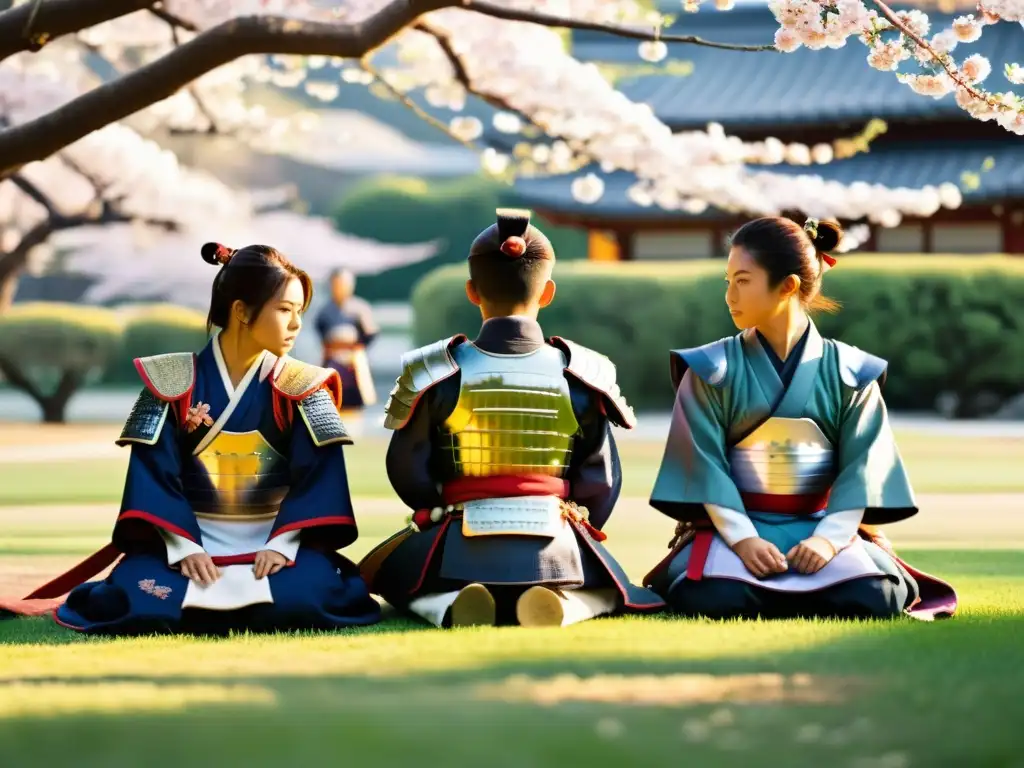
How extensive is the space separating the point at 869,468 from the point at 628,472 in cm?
670

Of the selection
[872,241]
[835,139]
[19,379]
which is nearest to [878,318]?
[872,241]

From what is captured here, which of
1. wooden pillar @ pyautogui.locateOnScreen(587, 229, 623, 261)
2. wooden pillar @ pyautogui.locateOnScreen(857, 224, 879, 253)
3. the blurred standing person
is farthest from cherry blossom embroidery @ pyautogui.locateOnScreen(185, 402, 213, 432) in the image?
wooden pillar @ pyautogui.locateOnScreen(587, 229, 623, 261)

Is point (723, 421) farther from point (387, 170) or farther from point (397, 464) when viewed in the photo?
point (387, 170)

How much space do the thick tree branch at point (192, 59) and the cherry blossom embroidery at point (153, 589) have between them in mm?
1907

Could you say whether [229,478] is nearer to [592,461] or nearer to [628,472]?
[592,461]

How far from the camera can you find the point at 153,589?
4578 millimetres

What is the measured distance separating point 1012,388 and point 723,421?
15214 millimetres

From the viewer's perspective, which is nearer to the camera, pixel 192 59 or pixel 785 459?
pixel 785 459

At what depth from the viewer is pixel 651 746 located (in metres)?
2.92

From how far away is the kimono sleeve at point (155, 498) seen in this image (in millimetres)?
4617

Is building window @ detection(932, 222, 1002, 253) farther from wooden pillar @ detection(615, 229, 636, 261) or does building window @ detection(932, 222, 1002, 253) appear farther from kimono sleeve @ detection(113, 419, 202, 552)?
kimono sleeve @ detection(113, 419, 202, 552)

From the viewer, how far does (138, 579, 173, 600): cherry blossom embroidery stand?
456 cm

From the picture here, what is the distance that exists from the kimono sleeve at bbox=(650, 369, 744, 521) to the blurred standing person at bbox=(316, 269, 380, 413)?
1035cm

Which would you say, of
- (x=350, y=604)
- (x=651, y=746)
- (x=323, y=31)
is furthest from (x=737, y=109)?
(x=651, y=746)
